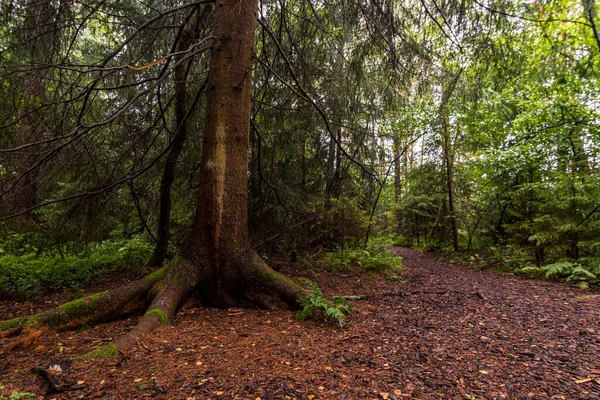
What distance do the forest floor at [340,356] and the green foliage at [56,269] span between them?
0.91m

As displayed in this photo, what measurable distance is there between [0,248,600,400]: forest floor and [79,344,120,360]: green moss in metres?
0.08

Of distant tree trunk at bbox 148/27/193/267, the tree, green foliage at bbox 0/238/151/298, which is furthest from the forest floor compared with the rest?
distant tree trunk at bbox 148/27/193/267

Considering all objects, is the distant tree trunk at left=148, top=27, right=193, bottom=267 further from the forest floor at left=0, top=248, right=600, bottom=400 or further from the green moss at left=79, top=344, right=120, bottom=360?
the green moss at left=79, top=344, right=120, bottom=360

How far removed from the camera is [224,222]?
11.4 ft

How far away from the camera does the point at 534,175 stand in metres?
7.52

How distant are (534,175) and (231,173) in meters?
7.67

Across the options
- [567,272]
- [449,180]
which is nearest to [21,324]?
[567,272]

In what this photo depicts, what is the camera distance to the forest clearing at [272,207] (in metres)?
2.26

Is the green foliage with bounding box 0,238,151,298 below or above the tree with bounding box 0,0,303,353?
below

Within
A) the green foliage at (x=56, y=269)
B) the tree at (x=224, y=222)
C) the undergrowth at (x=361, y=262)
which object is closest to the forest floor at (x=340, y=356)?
the tree at (x=224, y=222)

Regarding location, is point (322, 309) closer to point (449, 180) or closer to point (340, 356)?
point (340, 356)

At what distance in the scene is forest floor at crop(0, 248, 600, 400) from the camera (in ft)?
6.29

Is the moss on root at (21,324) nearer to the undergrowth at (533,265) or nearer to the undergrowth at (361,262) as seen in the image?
the undergrowth at (361,262)

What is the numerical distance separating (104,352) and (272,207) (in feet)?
13.3
